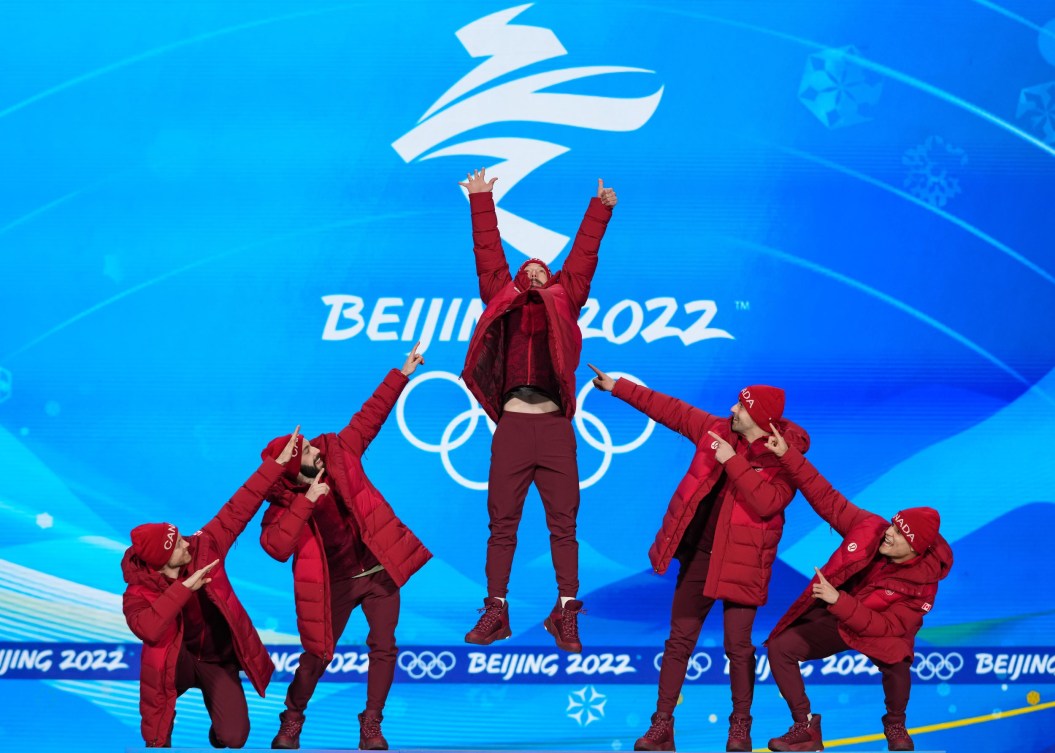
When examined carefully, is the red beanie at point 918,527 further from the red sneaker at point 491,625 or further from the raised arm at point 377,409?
the raised arm at point 377,409

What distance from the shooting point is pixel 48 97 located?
735cm

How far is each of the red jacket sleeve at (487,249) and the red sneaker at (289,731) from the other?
1.99m

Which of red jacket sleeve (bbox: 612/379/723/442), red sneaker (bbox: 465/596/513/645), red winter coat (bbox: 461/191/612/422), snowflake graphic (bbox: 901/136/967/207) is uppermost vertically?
snowflake graphic (bbox: 901/136/967/207)

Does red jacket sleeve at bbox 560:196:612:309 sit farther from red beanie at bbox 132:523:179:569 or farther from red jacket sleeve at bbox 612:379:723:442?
red beanie at bbox 132:523:179:569

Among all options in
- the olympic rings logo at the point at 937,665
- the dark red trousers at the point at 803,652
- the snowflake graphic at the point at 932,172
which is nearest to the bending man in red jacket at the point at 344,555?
the dark red trousers at the point at 803,652

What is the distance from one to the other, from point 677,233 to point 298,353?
83.2 inches

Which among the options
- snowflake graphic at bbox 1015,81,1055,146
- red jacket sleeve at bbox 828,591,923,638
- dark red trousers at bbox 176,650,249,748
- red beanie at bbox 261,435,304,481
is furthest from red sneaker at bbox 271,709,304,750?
snowflake graphic at bbox 1015,81,1055,146

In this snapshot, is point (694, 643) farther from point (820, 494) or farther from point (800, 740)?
point (820, 494)

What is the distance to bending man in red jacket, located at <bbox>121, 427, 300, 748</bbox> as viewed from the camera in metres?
5.46

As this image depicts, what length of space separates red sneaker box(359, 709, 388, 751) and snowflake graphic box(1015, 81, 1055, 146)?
4.63 meters

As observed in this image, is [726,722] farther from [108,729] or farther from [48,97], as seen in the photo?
[48,97]

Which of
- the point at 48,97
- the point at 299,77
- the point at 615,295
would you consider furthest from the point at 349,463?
the point at 48,97

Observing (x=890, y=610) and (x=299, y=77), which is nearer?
(x=890, y=610)

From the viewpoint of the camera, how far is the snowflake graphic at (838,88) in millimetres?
7348
